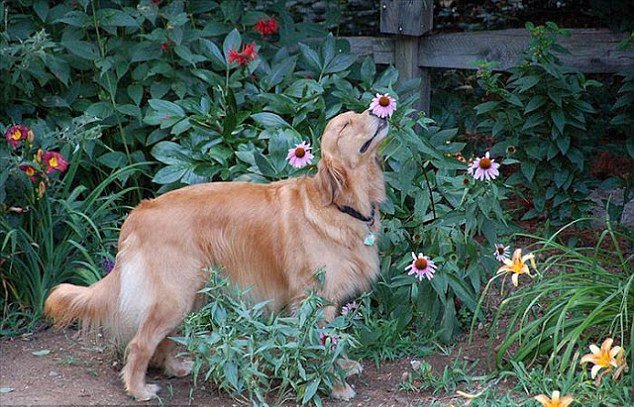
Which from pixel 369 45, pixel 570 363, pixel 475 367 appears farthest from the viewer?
pixel 369 45

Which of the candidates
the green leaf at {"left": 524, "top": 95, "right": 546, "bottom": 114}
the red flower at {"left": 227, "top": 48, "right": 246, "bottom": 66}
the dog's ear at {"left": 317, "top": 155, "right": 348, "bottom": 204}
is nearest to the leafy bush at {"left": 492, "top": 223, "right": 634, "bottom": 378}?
the dog's ear at {"left": 317, "top": 155, "right": 348, "bottom": 204}

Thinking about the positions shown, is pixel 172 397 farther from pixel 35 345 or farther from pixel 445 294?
pixel 445 294

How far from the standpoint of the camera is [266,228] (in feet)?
15.3

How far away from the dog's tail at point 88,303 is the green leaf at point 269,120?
1603 millimetres

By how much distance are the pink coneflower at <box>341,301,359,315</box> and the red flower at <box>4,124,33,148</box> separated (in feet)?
6.51

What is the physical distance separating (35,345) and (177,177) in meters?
1.31

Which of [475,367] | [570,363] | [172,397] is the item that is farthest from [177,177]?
[570,363]

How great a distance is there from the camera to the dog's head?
457 cm

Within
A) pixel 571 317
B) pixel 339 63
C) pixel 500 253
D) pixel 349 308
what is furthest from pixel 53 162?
pixel 571 317

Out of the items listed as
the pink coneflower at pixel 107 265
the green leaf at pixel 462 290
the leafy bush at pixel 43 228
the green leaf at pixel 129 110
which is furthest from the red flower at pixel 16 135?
the green leaf at pixel 462 290

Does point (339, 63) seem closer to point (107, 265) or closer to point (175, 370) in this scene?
point (107, 265)

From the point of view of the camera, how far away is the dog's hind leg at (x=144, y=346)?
4465 mm

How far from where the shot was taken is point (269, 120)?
5801mm

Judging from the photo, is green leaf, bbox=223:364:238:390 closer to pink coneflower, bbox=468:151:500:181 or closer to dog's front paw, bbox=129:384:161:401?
dog's front paw, bbox=129:384:161:401
